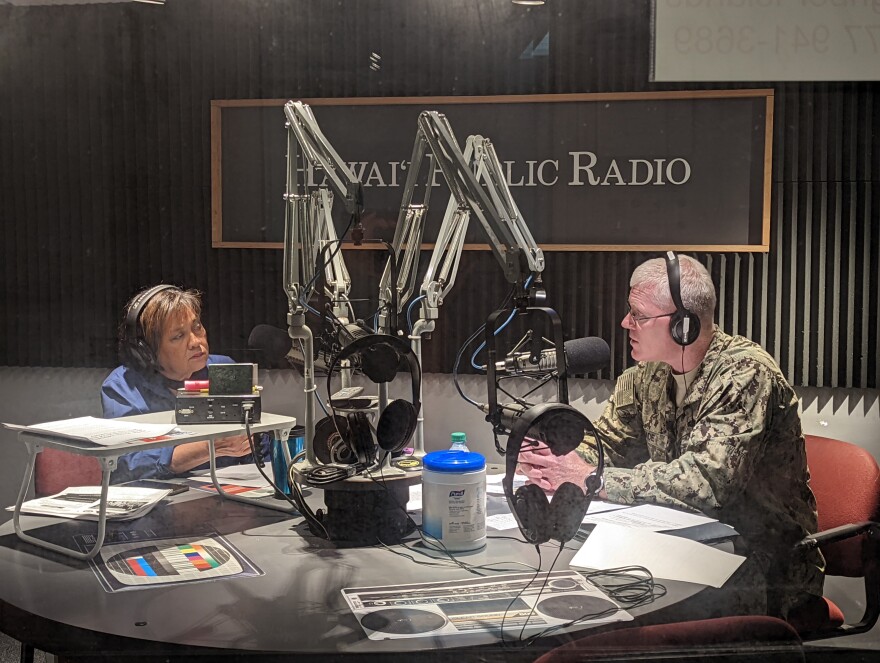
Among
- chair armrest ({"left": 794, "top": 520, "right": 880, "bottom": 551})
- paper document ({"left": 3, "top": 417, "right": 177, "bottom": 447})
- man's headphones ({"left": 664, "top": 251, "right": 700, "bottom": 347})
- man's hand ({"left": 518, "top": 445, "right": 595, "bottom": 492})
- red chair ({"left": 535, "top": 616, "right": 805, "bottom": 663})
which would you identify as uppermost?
man's headphones ({"left": 664, "top": 251, "right": 700, "bottom": 347})

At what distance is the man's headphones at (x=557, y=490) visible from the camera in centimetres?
156

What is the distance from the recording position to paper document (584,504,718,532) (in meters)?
1.76

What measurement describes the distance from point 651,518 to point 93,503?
119 centimetres

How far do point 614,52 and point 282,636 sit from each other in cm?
119

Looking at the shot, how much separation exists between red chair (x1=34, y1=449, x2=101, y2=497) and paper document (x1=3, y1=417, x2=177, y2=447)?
2.3 inches

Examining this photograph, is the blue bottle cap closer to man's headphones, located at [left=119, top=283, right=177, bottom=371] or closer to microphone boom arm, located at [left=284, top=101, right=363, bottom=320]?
microphone boom arm, located at [left=284, top=101, right=363, bottom=320]

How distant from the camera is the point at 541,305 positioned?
1.65 m

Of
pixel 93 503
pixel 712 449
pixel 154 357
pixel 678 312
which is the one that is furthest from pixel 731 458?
pixel 93 503

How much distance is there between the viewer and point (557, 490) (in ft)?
5.50

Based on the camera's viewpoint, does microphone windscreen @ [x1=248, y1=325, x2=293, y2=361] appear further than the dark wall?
Yes

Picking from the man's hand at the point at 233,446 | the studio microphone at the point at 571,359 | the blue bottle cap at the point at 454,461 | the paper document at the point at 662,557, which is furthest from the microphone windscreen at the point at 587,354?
the man's hand at the point at 233,446

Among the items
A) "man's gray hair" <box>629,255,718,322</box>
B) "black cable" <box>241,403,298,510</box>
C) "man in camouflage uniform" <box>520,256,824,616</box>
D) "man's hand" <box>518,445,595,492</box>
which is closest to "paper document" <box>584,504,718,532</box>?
"man in camouflage uniform" <box>520,256,824,616</box>

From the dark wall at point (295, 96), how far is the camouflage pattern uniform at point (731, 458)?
11 cm

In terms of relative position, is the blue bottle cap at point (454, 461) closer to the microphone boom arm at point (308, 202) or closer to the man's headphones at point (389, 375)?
the man's headphones at point (389, 375)
